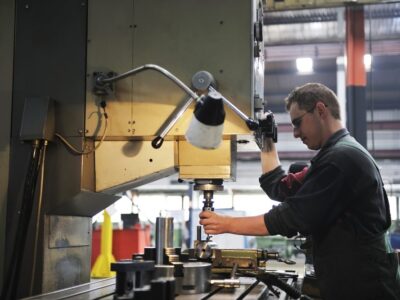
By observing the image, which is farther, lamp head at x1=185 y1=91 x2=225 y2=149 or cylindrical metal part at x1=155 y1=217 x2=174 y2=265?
cylindrical metal part at x1=155 y1=217 x2=174 y2=265

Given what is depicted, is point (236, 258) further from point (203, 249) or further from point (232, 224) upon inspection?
point (232, 224)

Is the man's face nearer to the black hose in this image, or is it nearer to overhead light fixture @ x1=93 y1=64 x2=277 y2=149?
overhead light fixture @ x1=93 y1=64 x2=277 y2=149

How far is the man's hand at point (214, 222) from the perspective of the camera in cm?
143

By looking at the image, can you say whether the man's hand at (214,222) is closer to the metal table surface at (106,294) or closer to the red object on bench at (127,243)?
the metal table surface at (106,294)

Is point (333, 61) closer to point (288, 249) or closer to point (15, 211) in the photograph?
point (288, 249)

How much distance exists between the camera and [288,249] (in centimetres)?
721

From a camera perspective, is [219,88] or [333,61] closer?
[219,88]

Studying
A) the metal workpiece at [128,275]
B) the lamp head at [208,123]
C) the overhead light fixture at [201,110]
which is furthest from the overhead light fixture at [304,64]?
the metal workpiece at [128,275]

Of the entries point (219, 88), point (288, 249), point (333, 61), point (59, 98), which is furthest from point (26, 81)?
point (288, 249)

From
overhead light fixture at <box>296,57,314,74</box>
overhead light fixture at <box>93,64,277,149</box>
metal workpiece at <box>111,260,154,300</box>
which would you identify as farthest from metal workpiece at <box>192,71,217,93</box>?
overhead light fixture at <box>296,57,314,74</box>

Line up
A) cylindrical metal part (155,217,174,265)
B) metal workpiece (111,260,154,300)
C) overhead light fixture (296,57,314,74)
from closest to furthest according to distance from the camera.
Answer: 1. metal workpiece (111,260,154,300)
2. cylindrical metal part (155,217,174,265)
3. overhead light fixture (296,57,314,74)

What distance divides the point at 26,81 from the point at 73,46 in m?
0.19

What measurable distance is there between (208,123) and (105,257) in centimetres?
282

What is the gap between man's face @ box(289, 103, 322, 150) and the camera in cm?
154
